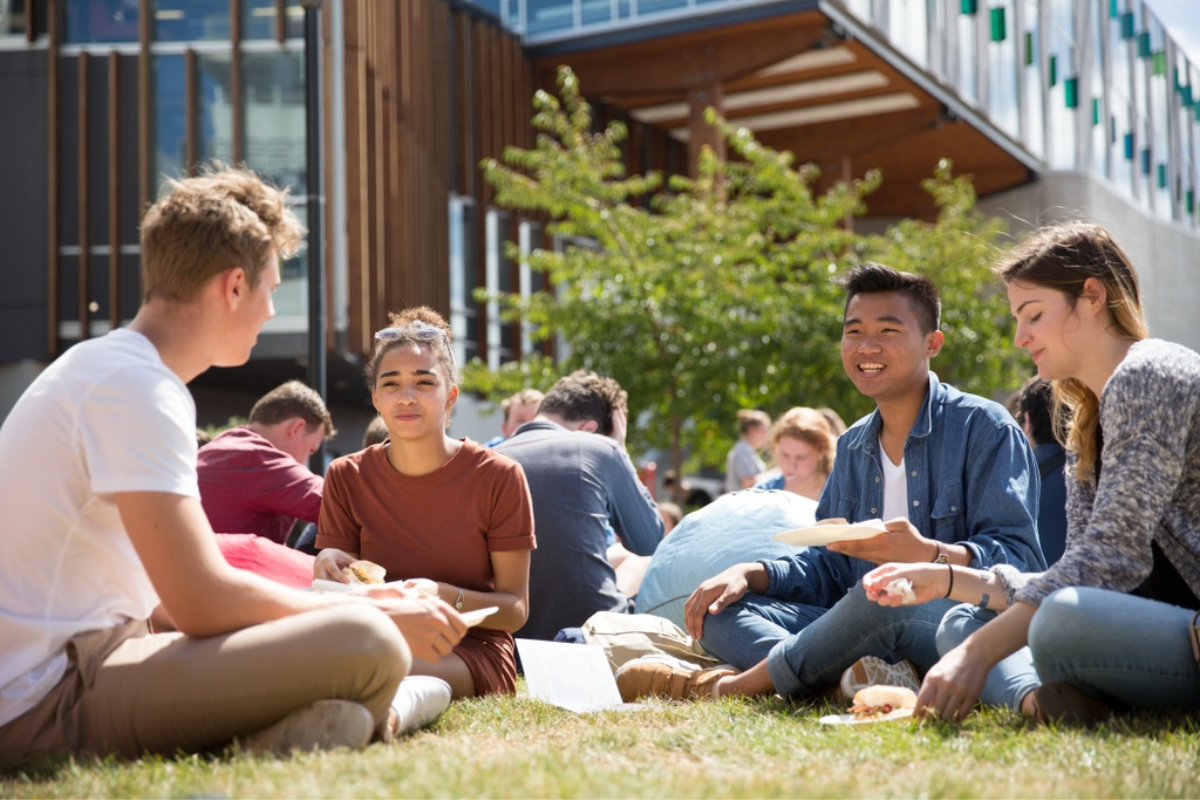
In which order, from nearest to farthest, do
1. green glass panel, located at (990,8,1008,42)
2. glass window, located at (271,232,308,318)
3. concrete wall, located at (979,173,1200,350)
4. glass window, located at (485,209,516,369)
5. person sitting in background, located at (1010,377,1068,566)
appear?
→ 1. person sitting in background, located at (1010,377,1068,566)
2. glass window, located at (271,232,308,318)
3. glass window, located at (485,209,516,369)
4. green glass panel, located at (990,8,1008,42)
5. concrete wall, located at (979,173,1200,350)

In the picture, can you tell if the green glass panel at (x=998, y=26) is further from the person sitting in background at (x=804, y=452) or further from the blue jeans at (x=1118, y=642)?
the blue jeans at (x=1118, y=642)

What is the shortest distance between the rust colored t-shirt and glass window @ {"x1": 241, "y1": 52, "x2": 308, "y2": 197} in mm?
14907

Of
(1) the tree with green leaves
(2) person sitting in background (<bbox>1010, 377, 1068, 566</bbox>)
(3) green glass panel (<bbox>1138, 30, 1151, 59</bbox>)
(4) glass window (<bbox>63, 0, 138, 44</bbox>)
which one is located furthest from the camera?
(3) green glass panel (<bbox>1138, 30, 1151, 59</bbox>)

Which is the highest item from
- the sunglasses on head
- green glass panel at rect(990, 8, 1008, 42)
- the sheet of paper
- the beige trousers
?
green glass panel at rect(990, 8, 1008, 42)

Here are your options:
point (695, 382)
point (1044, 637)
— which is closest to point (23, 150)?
point (695, 382)

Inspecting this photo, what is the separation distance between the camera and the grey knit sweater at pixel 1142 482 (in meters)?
3.89

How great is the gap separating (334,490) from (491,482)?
28.4 inches

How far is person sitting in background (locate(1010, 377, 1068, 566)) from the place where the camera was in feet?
21.6

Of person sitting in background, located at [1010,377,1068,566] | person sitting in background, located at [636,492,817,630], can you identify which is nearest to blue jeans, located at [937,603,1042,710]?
person sitting in background, located at [636,492,817,630]

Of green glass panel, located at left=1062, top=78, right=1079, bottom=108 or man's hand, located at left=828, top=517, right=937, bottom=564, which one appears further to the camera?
green glass panel, located at left=1062, top=78, right=1079, bottom=108

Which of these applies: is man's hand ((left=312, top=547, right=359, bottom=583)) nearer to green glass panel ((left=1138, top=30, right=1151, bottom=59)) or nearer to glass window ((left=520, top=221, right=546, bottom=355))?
glass window ((left=520, top=221, right=546, bottom=355))

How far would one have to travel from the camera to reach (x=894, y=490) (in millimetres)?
5367

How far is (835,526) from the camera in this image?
438 cm

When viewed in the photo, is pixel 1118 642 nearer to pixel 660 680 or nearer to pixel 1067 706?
pixel 1067 706
